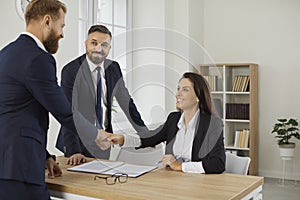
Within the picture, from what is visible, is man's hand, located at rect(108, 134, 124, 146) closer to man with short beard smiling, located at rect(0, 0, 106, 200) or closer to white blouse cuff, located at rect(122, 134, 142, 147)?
white blouse cuff, located at rect(122, 134, 142, 147)

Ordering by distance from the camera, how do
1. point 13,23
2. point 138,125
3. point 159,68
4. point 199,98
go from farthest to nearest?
point 159,68, point 13,23, point 138,125, point 199,98

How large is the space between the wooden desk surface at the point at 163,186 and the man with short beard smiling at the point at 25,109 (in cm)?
21

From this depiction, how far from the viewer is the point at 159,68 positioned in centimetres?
550

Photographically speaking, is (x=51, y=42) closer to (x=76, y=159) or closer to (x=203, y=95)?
(x=76, y=159)

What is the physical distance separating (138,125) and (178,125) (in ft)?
1.71

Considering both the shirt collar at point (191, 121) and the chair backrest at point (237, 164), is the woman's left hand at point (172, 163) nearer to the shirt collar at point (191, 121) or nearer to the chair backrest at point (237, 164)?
the shirt collar at point (191, 121)

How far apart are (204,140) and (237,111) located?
10.9ft

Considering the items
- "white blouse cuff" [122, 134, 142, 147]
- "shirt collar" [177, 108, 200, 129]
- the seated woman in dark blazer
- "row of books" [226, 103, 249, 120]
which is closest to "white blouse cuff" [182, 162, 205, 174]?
the seated woman in dark blazer

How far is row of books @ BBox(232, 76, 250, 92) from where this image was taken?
5555 mm

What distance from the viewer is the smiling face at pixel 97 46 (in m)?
2.86

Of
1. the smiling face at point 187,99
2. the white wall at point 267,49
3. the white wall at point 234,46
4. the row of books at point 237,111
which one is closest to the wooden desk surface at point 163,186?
the smiling face at point 187,99

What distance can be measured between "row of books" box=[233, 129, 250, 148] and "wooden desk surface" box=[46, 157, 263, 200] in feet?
11.7

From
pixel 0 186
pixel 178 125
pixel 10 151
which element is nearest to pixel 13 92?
pixel 10 151

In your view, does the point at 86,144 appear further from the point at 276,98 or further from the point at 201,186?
the point at 276,98
